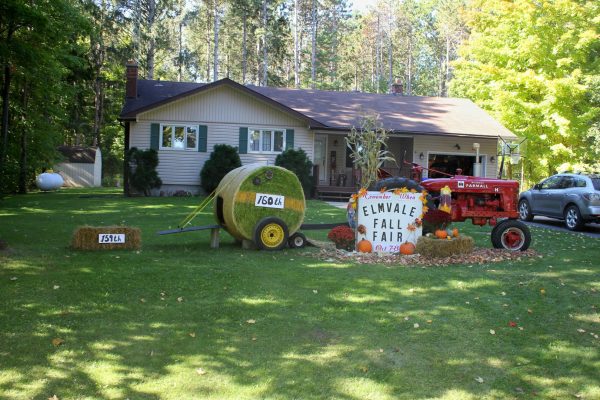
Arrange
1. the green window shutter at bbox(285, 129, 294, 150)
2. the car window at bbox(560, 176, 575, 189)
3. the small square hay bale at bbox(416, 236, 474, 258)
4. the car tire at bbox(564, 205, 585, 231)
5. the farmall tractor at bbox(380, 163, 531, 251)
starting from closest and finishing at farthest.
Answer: the small square hay bale at bbox(416, 236, 474, 258)
the farmall tractor at bbox(380, 163, 531, 251)
the car tire at bbox(564, 205, 585, 231)
the car window at bbox(560, 176, 575, 189)
the green window shutter at bbox(285, 129, 294, 150)

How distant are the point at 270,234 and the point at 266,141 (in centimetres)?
1402

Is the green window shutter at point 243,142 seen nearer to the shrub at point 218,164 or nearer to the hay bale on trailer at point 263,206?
the shrub at point 218,164

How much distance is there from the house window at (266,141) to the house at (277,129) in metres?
0.04

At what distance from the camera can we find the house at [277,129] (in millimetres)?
22172

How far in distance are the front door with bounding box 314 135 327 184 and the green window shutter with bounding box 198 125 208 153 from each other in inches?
203

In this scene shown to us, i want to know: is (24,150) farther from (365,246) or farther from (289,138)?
(365,246)

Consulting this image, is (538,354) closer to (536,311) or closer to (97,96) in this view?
(536,311)

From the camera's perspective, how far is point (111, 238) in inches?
348

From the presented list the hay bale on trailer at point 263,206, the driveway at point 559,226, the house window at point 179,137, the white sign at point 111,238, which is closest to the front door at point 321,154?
the house window at point 179,137

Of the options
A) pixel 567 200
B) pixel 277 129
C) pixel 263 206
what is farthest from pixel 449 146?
pixel 263 206

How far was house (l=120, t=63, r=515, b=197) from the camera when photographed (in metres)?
22.2

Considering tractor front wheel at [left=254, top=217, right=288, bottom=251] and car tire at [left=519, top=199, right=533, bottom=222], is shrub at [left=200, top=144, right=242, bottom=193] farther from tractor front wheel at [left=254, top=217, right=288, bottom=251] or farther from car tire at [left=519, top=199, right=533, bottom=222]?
tractor front wheel at [left=254, top=217, right=288, bottom=251]

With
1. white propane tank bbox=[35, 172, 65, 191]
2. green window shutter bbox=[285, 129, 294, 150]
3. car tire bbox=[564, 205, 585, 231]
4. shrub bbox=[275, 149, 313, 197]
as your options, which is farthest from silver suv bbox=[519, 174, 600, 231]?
white propane tank bbox=[35, 172, 65, 191]

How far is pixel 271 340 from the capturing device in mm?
5074
